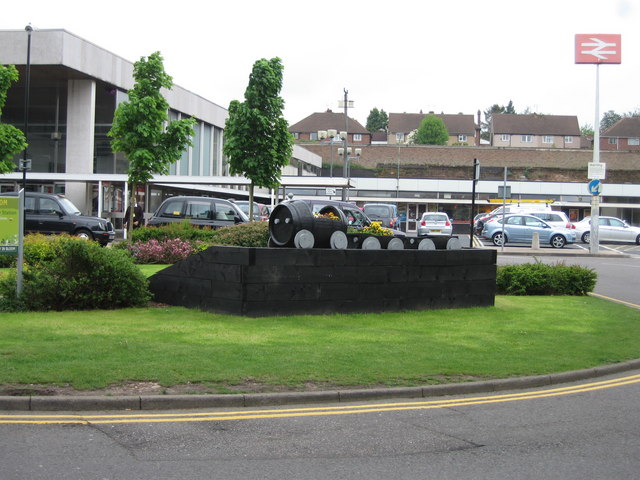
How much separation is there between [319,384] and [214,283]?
5063 mm

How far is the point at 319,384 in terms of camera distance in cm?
782

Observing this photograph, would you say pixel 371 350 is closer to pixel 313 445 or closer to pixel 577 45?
pixel 313 445

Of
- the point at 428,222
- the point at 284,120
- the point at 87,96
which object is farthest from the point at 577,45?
the point at 87,96

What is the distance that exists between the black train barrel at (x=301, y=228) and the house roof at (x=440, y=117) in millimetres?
111283

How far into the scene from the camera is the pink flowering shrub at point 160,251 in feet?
64.2

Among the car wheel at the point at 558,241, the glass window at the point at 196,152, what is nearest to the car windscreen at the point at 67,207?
the car wheel at the point at 558,241

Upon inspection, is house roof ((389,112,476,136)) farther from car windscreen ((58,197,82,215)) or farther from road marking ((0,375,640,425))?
road marking ((0,375,640,425))

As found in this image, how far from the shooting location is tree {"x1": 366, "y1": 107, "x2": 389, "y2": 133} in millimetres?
161375

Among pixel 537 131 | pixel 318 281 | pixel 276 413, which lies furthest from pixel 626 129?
pixel 276 413

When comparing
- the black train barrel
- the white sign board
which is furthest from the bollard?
the black train barrel

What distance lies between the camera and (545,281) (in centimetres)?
1809

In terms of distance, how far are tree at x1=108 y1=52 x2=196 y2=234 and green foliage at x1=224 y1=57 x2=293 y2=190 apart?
2785mm

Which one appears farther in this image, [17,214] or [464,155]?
[464,155]

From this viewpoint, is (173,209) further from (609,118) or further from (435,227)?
(609,118)
